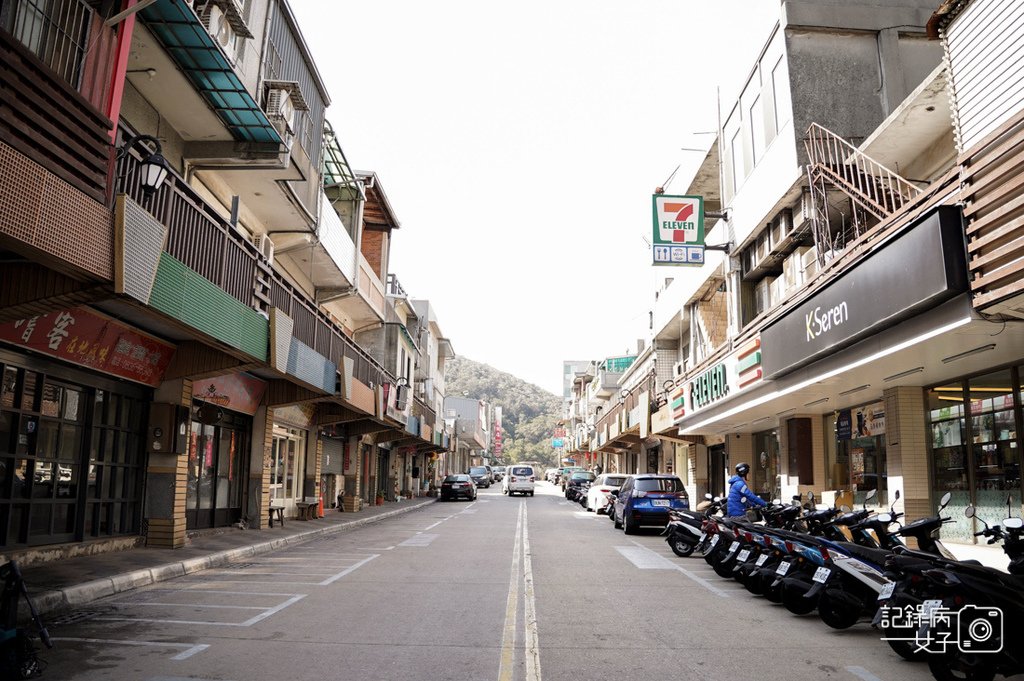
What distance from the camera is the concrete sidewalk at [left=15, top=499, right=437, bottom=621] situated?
8.68 meters

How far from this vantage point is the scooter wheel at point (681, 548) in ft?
49.1

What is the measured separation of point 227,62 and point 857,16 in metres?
15.4

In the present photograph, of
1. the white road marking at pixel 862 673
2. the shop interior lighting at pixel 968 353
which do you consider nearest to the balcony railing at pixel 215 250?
the white road marking at pixel 862 673

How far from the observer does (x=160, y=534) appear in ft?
46.1

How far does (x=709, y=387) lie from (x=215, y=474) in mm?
13613

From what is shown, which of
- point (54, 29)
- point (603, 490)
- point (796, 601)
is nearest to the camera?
point (54, 29)

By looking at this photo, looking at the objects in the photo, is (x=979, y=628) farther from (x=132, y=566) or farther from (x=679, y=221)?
(x=679, y=221)

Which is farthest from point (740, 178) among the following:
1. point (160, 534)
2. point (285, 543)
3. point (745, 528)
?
point (160, 534)

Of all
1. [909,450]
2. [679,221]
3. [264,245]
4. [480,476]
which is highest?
[679,221]

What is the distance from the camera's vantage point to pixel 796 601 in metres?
8.78

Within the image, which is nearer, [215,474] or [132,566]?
[132,566]

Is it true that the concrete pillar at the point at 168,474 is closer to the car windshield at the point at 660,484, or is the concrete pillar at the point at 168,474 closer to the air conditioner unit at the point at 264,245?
the air conditioner unit at the point at 264,245

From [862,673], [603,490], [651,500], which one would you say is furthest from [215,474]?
[603,490]

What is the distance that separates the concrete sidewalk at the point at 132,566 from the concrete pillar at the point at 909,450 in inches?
484
